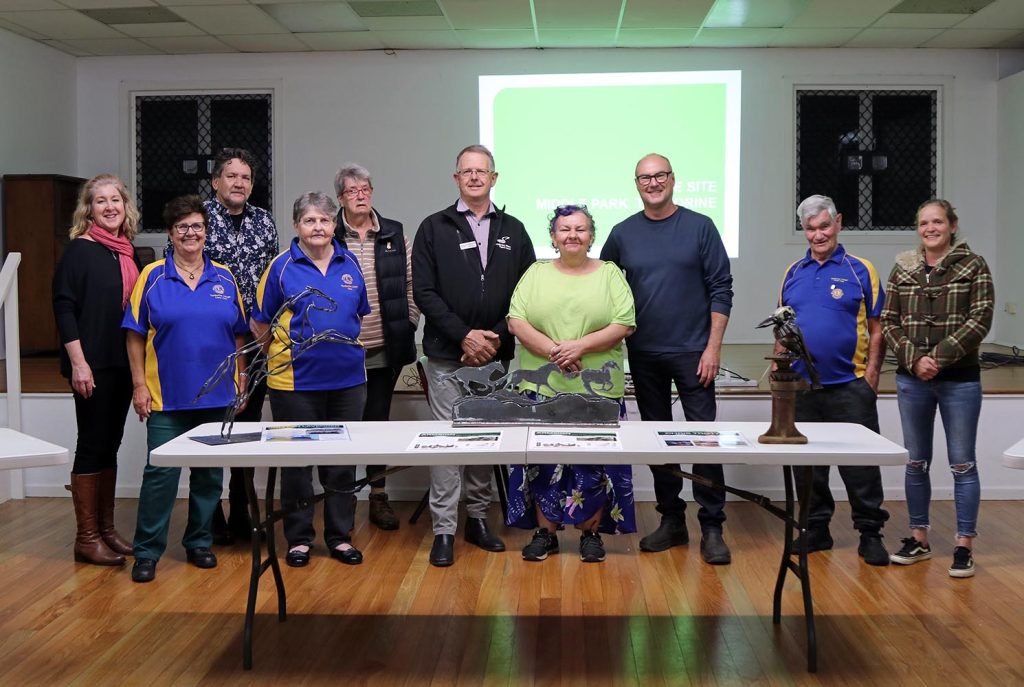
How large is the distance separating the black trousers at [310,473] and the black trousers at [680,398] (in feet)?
3.39

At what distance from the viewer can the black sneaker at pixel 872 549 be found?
3.74 m

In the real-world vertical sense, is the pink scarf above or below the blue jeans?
above

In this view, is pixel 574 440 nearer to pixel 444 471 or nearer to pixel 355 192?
pixel 444 471

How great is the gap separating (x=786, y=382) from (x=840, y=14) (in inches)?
221

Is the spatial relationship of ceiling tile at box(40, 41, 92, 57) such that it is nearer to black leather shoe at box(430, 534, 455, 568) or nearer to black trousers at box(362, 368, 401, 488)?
black trousers at box(362, 368, 401, 488)

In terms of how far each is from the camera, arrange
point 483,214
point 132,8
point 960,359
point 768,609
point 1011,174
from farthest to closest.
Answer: point 1011,174 < point 132,8 < point 483,214 < point 960,359 < point 768,609

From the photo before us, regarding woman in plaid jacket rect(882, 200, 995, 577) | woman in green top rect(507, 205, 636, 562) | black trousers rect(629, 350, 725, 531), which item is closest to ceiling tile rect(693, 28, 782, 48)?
woman in plaid jacket rect(882, 200, 995, 577)

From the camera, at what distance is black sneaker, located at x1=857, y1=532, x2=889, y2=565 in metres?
3.74

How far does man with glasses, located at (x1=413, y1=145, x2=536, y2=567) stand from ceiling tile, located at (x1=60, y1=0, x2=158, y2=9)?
4369 millimetres

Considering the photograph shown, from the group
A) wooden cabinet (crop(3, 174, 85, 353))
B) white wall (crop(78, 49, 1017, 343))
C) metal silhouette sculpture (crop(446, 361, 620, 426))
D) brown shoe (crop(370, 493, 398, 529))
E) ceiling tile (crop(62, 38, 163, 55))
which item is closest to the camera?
metal silhouette sculpture (crop(446, 361, 620, 426))

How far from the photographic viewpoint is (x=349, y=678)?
275 cm

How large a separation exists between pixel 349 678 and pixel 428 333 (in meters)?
1.50

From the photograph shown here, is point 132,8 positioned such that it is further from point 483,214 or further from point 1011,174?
point 1011,174

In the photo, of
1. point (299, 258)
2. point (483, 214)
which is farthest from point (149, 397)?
point (483, 214)
